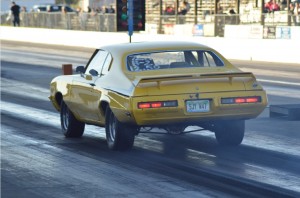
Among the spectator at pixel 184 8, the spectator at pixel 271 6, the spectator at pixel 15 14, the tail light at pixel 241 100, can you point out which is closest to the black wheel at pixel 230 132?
the tail light at pixel 241 100

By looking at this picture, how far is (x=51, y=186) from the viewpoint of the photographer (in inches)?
388

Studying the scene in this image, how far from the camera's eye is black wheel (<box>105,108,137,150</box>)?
12.2m

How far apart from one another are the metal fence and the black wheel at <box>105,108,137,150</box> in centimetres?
2378

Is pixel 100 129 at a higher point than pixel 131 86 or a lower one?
lower

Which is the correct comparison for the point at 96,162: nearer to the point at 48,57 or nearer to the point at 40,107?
the point at 40,107

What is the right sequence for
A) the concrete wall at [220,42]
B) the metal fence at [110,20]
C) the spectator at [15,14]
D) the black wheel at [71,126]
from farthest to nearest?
1. the spectator at [15,14]
2. the metal fence at [110,20]
3. the concrete wall at [220,42]
4. the black wheel at [71,126]

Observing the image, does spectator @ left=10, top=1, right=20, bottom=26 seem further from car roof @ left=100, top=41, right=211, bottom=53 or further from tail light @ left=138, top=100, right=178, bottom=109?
tail light @ left=138, top=100, right=178, bottom=109

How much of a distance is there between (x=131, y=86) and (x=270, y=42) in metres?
23.8

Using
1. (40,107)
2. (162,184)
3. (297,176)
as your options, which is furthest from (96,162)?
(40,107)

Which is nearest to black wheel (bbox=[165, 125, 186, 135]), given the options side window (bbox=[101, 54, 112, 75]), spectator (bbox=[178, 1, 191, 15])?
side window (bbox=[101, 54, 112, 75])

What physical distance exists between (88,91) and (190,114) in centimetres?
219

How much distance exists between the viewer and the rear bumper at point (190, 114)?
11562mm

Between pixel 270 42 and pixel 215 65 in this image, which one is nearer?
pixel 215 65

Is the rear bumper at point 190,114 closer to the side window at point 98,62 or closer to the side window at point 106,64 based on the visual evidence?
the side window at point 106,64
